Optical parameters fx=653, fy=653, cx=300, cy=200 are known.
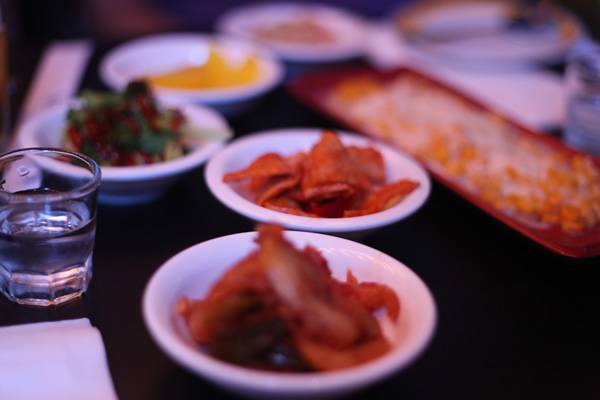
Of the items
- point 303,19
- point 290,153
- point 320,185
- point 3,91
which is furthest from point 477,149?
point 303,19

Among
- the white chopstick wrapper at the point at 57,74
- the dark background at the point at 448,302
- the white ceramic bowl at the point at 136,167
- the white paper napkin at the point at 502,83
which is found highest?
the white ceramic bowl at the point at 136,167

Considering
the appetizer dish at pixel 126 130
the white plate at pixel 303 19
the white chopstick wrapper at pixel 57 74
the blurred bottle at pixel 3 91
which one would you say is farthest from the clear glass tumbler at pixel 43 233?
the white plate at pixel 303 19

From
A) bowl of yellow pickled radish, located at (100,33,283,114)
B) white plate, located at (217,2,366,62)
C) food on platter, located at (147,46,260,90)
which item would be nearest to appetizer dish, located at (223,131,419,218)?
bowl of yellow pickled radish, located at (100,33,283,114)

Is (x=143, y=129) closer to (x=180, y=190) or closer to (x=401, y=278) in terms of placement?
(x=180, y=190)

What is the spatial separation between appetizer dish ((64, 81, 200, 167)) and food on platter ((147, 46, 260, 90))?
17.2 inches

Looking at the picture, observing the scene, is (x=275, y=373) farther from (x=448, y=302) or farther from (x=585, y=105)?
(x=585, y=105)

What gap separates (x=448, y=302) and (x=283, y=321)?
560 mm

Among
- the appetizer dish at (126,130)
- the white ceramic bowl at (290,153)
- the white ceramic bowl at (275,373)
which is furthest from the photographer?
the appetizer dish at (126,130)

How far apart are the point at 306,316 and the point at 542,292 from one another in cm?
75

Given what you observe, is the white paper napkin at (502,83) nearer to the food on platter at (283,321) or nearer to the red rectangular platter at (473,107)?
the red rectangular platter at (473,107)

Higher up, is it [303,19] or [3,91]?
[3,91]

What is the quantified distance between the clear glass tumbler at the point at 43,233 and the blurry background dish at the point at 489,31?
1979mm

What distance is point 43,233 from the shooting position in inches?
53.9

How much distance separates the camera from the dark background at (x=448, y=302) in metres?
1.27
